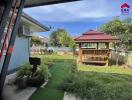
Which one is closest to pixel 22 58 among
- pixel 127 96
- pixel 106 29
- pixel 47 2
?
pixel 47 2

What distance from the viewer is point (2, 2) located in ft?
9.24

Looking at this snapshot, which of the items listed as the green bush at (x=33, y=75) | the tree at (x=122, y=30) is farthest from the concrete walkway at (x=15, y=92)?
the tree at (x=122, y=30)

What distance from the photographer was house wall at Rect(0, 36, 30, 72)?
238 inches

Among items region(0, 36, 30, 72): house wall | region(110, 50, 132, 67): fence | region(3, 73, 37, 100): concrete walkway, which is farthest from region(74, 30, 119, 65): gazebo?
region(3, 73, 37, 100): concrete walkway

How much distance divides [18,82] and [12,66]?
3.62 ft

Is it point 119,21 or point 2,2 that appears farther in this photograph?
point 119,21

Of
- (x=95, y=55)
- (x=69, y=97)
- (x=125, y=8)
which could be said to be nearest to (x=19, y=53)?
(x=69, y=97)

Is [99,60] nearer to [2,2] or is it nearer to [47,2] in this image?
[47,2]

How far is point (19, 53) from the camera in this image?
21.5 ft

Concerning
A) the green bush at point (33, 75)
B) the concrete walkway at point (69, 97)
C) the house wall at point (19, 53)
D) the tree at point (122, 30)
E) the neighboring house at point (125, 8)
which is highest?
the tree at point (122, 30)

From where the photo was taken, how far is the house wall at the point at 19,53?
6034 mm

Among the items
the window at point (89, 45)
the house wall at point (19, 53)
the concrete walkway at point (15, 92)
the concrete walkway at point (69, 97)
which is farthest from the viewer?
the window at point (89, 45)

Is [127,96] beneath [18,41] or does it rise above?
beneath

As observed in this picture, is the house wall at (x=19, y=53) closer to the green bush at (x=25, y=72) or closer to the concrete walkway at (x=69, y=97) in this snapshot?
the green bush at (x=25, y=72)
